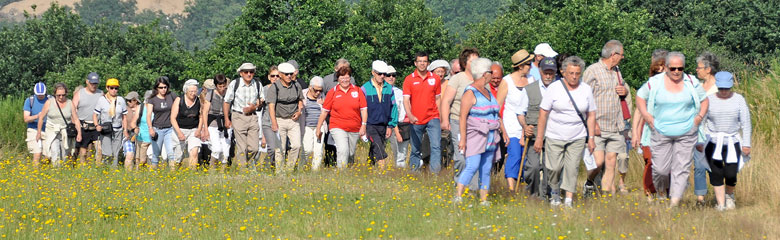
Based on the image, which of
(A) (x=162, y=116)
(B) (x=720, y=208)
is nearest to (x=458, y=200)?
(B) (x=720, y=208)

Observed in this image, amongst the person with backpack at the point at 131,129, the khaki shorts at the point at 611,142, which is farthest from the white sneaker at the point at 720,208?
the person with backpack at the point at 131,129

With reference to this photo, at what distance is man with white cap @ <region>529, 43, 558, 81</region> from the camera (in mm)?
11305

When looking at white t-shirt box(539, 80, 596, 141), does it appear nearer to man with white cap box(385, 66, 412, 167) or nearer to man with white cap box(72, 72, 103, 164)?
man with white cap box(385, 66, 412, 167)

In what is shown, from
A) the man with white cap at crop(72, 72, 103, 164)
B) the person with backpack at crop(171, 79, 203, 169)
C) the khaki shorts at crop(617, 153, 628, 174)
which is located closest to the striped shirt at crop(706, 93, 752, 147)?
the khaki shorts at crop(617, 153, 628, 174)

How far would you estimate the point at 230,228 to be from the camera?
9633mm

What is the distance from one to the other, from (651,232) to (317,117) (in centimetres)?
695

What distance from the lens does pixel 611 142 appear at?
1086 centimetres

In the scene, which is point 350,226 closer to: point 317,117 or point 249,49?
point 317,117

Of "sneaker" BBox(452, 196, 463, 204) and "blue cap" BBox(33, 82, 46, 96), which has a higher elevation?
"blue cap" BBox(33, 82, 46, 96)

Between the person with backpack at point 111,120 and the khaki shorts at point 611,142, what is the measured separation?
8679 millimetres

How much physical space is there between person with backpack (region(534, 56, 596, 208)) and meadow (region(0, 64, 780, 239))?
1.37 ft

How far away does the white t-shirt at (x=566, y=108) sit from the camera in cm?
968

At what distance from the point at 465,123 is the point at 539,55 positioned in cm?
190

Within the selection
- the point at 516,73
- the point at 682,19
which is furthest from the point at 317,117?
the point at 682,19
